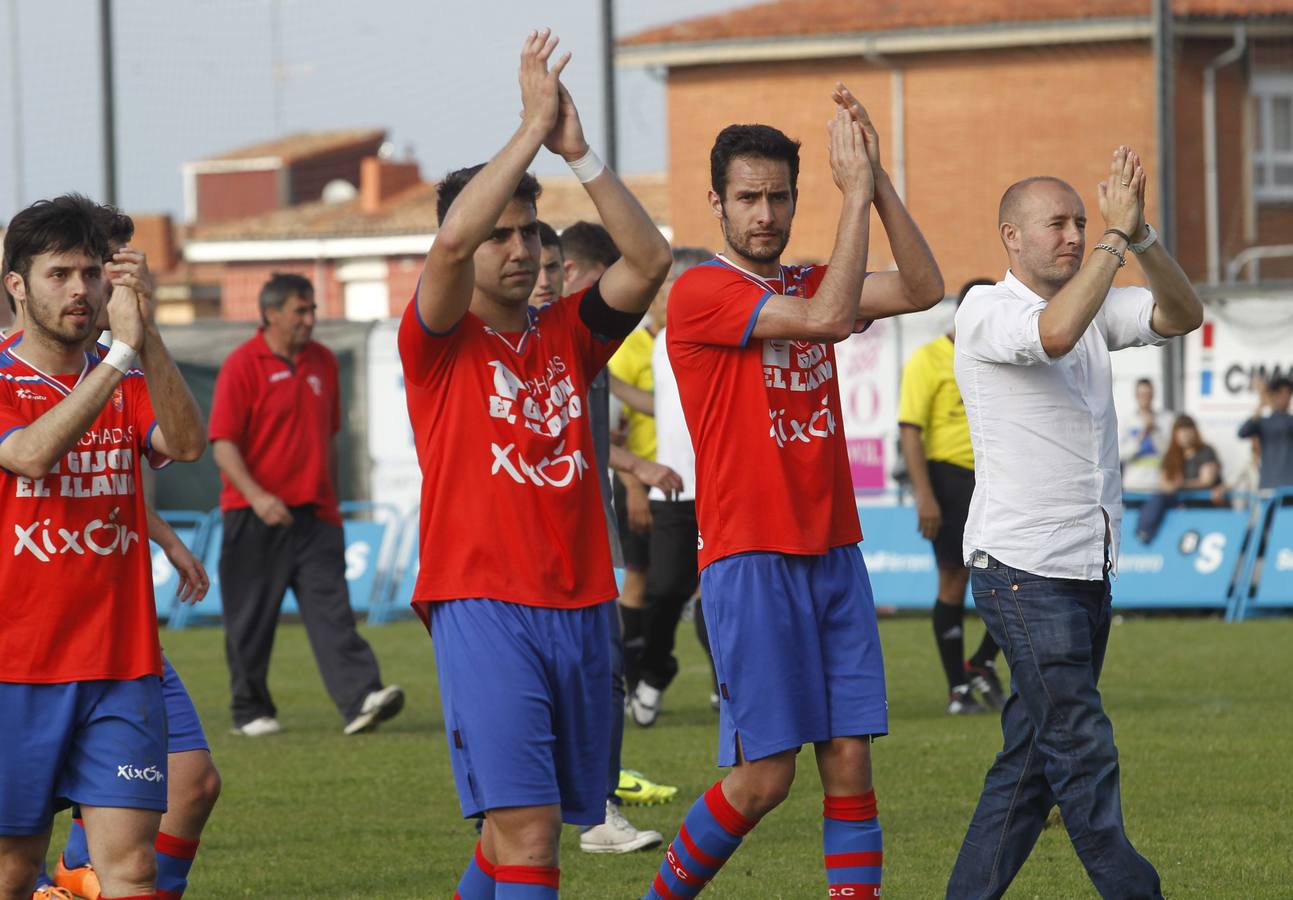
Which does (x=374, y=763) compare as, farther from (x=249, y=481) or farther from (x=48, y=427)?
(x=48, y=427)

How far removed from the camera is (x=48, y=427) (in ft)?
15.8

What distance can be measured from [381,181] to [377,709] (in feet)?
125

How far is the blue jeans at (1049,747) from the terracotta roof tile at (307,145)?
57.2 m

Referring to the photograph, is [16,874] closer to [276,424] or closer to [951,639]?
[276,424]

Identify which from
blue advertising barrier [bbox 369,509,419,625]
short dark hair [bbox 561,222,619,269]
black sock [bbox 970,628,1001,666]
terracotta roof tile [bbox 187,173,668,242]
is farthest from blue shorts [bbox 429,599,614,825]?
terracotta roof tile [bbox 187,173,668,242]

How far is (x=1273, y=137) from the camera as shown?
29.9 meters

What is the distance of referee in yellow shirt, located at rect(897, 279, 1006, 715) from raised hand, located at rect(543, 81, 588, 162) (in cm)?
628

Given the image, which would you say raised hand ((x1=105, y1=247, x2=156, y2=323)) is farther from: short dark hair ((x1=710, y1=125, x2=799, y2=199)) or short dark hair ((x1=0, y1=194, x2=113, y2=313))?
short dark hair ((x1=710, y1=125, x2=799, y2=199))

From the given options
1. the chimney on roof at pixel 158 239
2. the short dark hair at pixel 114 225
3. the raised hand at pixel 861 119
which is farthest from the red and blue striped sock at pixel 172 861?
the chimney on roof at pixel 158 239

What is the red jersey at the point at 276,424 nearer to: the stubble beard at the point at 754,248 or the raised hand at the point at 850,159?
the stubble beard at the point at 754,248

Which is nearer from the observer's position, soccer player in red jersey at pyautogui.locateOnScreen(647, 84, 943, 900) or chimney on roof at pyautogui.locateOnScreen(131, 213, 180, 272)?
soccer player in red jersey at pyautogui.locateOnScreen(647, 84, 943, 900)

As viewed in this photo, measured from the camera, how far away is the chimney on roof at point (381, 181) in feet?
156

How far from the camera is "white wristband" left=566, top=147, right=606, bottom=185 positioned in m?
4.90

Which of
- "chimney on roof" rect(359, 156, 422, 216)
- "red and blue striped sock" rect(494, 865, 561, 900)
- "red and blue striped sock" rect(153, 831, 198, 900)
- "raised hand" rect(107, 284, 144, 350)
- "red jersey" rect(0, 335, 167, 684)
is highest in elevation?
"chimney on roof" rect(359, 156, 422, 216)
